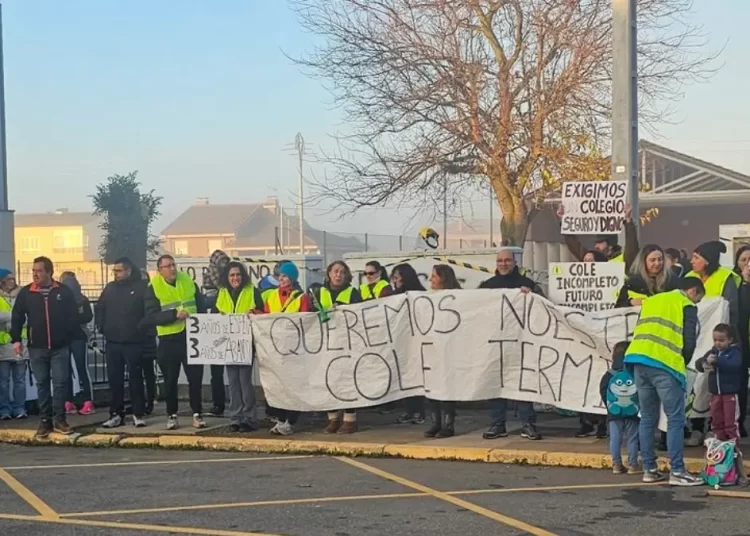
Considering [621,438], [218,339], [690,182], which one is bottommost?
[621,438]

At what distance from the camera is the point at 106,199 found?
139 feet

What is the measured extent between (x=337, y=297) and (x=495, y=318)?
1908 millimetres

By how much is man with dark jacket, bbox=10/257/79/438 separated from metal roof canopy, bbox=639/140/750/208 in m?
23.5

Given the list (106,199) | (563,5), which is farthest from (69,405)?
(106,199)

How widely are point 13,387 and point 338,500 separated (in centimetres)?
Answer: 664

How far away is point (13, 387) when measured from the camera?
1333 cm

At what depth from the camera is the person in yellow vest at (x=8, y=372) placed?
13.2 meters

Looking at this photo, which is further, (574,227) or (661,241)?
(661,241)

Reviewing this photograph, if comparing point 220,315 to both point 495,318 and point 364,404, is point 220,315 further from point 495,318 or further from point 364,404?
point 495,318

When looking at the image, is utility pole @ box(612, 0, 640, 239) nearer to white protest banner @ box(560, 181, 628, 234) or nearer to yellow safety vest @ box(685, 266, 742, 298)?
white protest banner @ box(560, 181, 628, 234)

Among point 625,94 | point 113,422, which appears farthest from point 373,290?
point 625,94

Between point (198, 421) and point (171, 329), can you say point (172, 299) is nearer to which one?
point (171, 329)

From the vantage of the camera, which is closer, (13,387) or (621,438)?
(621,438)

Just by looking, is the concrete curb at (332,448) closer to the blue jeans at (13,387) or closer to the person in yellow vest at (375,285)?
the blue jeans at (13,387)
